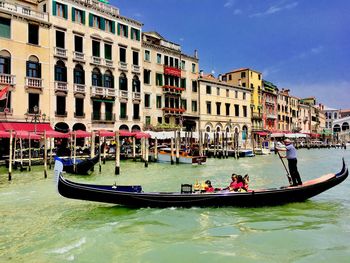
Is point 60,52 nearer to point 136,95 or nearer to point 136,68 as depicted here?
point 136,68

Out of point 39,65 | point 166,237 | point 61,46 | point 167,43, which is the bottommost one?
point 166,237

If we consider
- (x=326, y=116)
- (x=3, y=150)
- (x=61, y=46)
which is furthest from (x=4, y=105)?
(x=326, y=116)

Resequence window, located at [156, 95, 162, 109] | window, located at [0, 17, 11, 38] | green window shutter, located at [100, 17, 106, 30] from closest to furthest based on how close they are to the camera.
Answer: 1. window, located at [0, 17, 11, 38]
2. green window shutter, located at [100, 17, 106, 30]
3. window, located at [156, 95, 162, 109]

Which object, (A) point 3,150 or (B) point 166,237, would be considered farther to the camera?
(A) point 3,150

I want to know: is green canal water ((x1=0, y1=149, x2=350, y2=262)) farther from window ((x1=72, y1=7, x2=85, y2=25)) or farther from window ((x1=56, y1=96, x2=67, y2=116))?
window ((x1=72, y1=7, x2=85, y2=25))

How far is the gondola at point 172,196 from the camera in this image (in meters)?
7.64

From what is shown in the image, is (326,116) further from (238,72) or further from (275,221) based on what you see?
(275,221)

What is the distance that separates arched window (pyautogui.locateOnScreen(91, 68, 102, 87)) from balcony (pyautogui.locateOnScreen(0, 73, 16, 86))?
18.4 ft

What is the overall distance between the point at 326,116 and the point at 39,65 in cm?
7264

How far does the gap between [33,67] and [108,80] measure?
5.54 meters

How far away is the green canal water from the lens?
5.64 m

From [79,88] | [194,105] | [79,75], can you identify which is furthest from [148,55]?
[79,88]

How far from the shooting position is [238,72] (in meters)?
42.1

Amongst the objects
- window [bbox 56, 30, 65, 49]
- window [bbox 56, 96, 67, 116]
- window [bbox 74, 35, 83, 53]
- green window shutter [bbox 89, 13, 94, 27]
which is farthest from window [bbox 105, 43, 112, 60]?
window [bbox 56, 96, 67, 116]
